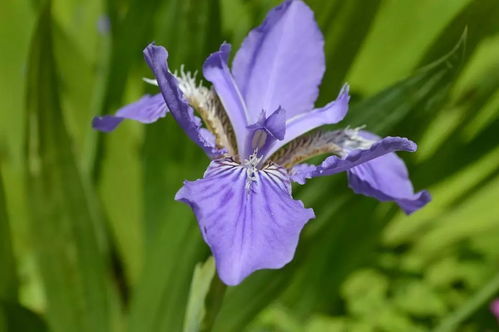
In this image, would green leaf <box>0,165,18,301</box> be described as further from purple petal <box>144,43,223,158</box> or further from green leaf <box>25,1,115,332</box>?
purple petal <box>144,43,223,158</box>

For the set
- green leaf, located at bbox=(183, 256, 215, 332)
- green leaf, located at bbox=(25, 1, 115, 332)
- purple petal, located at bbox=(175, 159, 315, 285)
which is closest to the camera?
purple petal, located at bbox=(175, 159, 315, 285)

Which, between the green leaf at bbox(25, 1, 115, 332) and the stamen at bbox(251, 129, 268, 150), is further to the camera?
the green leaf at bbox(25, 1, 115, 332)

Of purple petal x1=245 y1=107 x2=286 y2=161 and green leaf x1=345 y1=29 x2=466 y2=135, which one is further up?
purple petal x1=245 y1=107 x2=286 y2=161

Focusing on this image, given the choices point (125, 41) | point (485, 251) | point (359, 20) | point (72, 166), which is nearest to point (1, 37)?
point (125, 41)

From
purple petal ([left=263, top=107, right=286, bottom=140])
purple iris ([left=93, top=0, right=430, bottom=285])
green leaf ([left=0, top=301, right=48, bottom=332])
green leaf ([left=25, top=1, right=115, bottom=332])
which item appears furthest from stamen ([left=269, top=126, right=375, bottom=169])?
green leaf ([left=0, top=301, right=48, bottom=332])

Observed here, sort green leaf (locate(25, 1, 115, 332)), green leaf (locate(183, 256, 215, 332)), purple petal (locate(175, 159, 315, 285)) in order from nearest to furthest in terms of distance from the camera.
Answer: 1. purple petal (locate(175, 159, 315, 285))
2. green leaf (locate(183, 256, 215, 332))
3. green leaf (locate(25, 1, 115, 332))

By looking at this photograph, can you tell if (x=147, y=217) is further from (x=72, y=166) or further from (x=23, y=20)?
(x=23, y=20)

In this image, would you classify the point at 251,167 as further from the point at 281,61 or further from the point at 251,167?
the point at 281,61
